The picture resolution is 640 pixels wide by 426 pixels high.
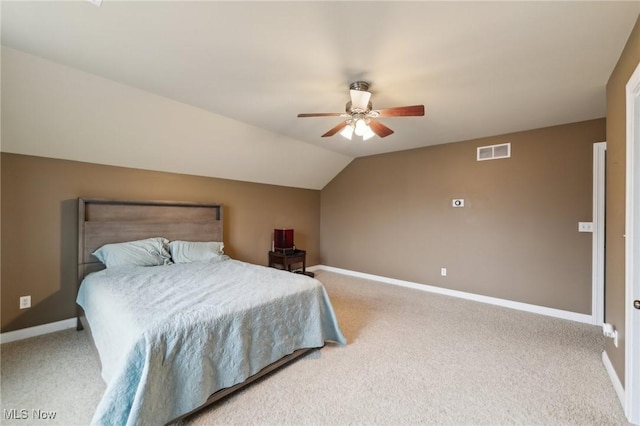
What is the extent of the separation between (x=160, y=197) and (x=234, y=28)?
8.74 feet

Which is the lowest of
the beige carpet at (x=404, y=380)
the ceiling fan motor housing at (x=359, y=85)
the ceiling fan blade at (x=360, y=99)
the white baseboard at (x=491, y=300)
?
the beige carpet at (x=404, y=380)

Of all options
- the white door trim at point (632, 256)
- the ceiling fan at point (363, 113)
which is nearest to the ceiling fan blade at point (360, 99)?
the ceiling fan at point (363, 113)

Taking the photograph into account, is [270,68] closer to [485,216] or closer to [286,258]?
[286,258]

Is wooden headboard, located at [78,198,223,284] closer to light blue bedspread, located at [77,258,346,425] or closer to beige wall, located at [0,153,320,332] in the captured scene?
beige wall, located at [0,153,320,332]

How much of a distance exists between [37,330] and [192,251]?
157 cm

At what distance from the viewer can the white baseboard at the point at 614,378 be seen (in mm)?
1800

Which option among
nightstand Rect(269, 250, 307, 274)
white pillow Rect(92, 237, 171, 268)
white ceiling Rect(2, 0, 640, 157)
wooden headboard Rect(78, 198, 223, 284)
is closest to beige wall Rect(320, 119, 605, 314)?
white ceiling Rect(2, 0, 640, 157)

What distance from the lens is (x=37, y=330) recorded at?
2.67 m

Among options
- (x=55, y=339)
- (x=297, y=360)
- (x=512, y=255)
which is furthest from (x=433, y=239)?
(x=55, y=339)

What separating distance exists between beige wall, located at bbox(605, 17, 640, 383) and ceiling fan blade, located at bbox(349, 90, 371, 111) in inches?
64.3

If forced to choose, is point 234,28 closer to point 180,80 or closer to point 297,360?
point 180,80

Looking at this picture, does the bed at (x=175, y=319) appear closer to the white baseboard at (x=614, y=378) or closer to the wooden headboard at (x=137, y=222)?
the wooden headboard at (x=137, y=222)

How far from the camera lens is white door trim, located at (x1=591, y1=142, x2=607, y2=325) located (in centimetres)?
306

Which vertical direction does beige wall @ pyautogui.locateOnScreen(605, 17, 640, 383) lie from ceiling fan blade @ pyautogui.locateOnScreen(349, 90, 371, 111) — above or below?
below
